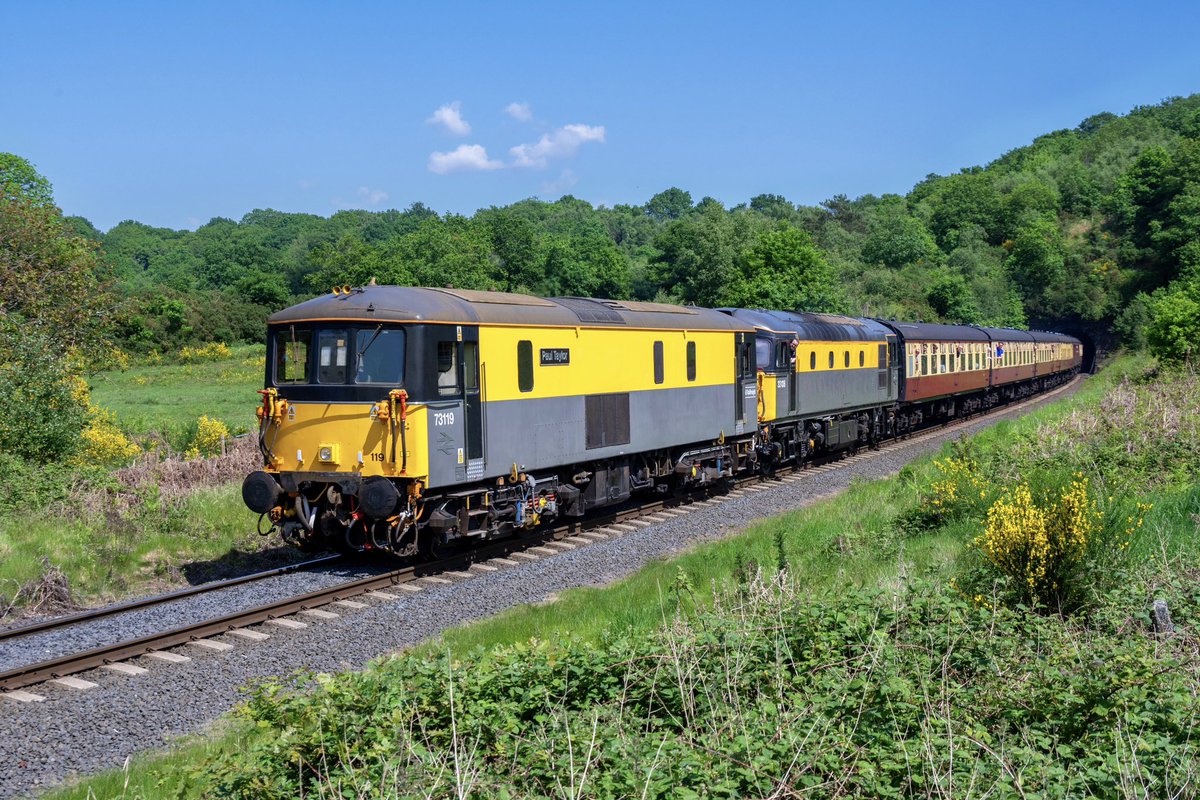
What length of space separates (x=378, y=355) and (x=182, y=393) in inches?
1637

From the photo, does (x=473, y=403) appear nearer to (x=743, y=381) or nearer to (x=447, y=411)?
(x=447, y=411)

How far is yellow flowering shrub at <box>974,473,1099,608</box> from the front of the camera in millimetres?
8852

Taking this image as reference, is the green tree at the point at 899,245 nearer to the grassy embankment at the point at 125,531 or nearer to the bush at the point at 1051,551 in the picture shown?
the grassy embankment at the point at 125,531

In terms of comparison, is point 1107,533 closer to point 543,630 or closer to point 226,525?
point 543,630

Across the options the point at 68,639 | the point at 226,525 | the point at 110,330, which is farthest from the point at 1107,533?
the point at 110,330

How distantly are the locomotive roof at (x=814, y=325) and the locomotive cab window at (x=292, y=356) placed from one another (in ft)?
36.9

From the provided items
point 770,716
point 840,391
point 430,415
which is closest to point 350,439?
point 430,415

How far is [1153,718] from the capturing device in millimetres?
5676

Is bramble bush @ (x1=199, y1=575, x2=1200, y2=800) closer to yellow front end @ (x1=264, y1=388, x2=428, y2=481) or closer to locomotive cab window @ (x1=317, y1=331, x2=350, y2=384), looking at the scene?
yellow front end @ (x1=264, y1=388, x2=428, y2=481)

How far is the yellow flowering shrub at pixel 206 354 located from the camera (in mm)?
66500

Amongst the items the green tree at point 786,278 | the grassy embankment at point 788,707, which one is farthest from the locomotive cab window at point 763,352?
the green tree at point 786,278

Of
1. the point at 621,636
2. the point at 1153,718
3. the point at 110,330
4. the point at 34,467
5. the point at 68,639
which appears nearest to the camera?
the point at 1153,718

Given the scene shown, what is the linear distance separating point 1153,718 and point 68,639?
1007cm

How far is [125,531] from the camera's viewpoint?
1479cm
